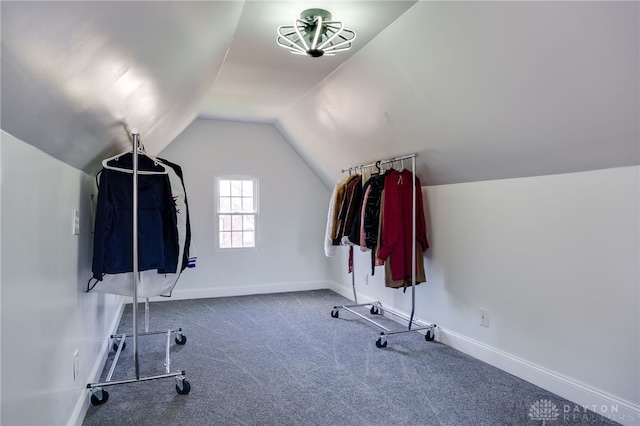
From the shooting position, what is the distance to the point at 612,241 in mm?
2258

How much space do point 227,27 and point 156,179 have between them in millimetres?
1080

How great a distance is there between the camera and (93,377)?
8.43 ft

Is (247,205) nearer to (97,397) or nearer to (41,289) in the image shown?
(97,397)

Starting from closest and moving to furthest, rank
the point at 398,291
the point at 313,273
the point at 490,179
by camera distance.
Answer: the point at 490,179 < the point at 398,291 < the point at 313,273

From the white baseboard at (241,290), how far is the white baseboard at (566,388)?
2757 millimetres

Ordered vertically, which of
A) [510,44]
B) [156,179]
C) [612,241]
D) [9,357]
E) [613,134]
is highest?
[510,44]

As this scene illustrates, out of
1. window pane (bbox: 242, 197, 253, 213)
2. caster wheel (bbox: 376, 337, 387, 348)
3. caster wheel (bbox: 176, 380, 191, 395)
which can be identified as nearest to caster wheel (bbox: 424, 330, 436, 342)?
caster wheel (bbox: 376, 337, 387, 348)

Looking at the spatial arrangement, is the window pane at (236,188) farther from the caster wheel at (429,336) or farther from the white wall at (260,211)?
the caster wheel at (429,336)

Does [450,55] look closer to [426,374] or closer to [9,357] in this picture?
[426,374]

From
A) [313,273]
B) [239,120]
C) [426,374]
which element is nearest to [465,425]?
[426,374]

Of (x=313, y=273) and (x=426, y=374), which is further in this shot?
(x=313, y=273)

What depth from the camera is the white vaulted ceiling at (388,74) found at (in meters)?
1.25

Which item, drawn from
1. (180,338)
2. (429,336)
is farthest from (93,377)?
(429,336)

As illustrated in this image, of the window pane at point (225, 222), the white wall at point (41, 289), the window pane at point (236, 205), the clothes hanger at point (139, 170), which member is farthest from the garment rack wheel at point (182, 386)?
the window pane at point (236, 205)
